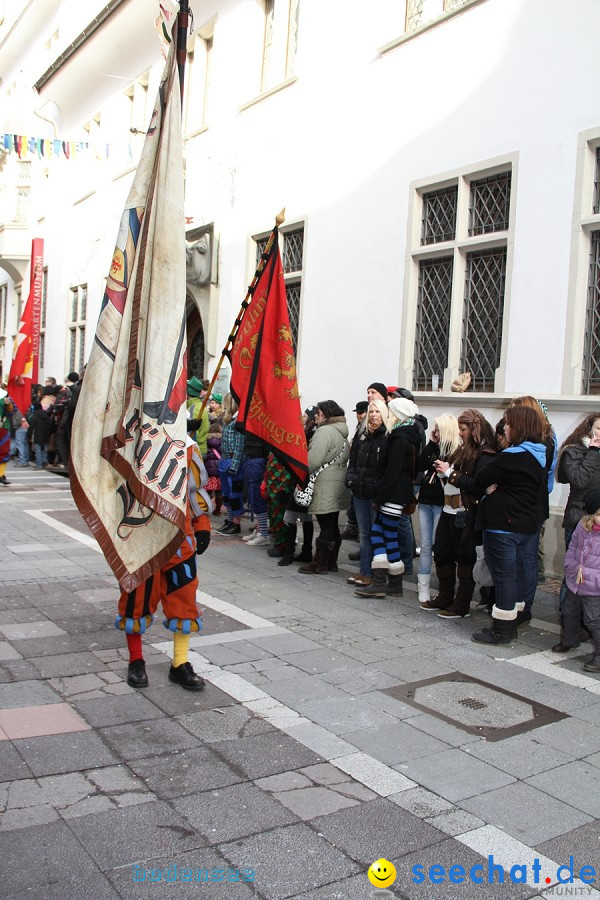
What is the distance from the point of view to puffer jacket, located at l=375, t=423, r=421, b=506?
283 inches

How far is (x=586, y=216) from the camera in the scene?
8055 millimetres

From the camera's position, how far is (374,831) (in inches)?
133

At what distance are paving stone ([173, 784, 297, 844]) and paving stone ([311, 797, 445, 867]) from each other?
19cm

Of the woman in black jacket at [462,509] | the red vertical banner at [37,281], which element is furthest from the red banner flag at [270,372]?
the red vertical banner at [37,281]

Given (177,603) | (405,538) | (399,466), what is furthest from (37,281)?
(177,603)

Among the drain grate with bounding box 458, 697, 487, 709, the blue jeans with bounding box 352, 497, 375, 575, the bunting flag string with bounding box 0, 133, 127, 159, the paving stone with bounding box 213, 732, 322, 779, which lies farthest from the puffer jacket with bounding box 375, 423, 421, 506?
the bunting flag string with bounding box 0, 133, 127, 159

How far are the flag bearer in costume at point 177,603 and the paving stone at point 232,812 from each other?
131 centimetres

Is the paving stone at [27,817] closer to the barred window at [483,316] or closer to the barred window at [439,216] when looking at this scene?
the barred window at [483,316]

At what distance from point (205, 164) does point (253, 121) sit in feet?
5.24

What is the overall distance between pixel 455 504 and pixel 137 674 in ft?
9.67

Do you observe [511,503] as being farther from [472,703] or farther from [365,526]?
[365,526]

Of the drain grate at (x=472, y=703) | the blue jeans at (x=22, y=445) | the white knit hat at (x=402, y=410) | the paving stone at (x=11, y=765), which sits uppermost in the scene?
the white knit hat at (x=402, y=410)

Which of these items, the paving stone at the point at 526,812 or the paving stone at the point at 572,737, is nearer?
the paving stone at the point at 526,812

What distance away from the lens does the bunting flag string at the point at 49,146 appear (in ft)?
57.7
